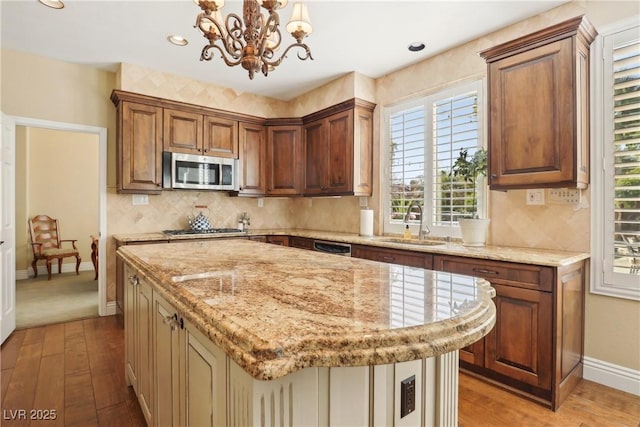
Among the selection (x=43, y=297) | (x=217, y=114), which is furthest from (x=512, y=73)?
(x=43, y=297)

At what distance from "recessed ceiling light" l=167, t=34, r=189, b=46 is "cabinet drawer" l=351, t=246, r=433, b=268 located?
8.50ft

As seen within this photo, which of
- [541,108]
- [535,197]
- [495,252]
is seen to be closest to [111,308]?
[495,252]

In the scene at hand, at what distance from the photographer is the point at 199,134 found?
13.2 ft

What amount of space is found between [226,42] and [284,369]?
2.00m

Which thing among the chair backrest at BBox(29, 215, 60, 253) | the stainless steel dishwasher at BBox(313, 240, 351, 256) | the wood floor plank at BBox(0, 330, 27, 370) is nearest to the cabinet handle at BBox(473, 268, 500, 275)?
the stainless steel dishwasher at BBox(313, 240, 351, 256)

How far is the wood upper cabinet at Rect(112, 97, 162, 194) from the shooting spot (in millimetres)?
3562

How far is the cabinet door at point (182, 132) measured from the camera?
3.81 meters

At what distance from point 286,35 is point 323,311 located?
3.04 metres

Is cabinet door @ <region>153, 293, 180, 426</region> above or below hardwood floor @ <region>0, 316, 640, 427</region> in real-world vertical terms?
above

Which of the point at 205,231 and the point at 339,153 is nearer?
the point at 339,153

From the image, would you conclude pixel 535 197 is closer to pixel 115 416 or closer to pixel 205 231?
pixel 115 416

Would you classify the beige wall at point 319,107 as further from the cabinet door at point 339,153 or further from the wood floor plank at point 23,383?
the wood floor plank at point 23,383

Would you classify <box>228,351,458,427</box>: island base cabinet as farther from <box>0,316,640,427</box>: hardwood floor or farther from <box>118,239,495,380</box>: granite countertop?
<box>0,316,640,427</box>: hardwood floor

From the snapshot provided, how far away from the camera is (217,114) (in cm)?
415
